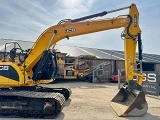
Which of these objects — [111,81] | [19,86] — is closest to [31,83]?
[19,86]

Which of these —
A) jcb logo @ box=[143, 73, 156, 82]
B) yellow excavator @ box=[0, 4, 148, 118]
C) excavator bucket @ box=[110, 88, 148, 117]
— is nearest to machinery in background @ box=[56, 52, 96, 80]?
jcb logo @ box=[143, 73, 156, 82]

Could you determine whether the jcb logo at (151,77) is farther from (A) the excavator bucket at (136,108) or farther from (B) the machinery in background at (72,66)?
(B) the machinery in background at (72,66)

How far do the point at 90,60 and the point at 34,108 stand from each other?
62.9 ft

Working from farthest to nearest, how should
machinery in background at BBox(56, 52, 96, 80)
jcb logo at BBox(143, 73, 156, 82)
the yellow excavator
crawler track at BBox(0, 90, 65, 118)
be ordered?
machinery in background at BBox(56, 52, 96, 80), jcb logo at BBox(143, 73, 156, 82), the yellow excavator, crawler track at BBox(0, 90, 65, 118)

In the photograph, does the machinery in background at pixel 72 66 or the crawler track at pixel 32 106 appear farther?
the machinery in background at pixel 72 66

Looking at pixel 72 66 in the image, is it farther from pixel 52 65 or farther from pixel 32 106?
pixel 32 106

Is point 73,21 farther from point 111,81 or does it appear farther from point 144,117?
point 111,81

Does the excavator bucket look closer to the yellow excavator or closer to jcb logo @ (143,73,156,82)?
the yellow excavator

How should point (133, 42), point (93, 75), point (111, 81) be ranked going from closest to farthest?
1. point (133, 42)
2. point (93, 75)
3. point (111, 81)

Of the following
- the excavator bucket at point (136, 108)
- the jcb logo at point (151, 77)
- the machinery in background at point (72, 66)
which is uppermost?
the machinery in background at point (72, 66)

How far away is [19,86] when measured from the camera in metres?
8.11

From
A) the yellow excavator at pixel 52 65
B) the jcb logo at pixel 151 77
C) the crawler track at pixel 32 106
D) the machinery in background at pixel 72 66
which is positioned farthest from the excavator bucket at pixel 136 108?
the machinery in background at pixel 72 66

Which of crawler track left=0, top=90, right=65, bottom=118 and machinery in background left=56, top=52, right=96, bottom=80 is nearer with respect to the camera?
crawler track left=0, top=90, right=65, bottom=118

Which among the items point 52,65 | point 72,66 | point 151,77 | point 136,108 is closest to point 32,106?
point 52,65
